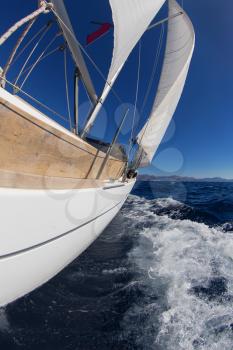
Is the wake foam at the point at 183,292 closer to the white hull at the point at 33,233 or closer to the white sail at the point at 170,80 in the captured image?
the white hull at the point at 33,233

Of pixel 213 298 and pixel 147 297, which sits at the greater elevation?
pixel 213 298

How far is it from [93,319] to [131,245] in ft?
7.64

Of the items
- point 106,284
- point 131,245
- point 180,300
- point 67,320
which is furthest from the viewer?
point 131,245

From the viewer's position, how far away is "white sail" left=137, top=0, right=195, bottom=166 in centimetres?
898

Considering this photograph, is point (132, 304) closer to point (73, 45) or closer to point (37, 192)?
point (37, 192)

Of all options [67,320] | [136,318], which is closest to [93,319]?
[67,320]

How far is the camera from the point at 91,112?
16.1ft

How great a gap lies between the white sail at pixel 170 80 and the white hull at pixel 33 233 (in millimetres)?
5409

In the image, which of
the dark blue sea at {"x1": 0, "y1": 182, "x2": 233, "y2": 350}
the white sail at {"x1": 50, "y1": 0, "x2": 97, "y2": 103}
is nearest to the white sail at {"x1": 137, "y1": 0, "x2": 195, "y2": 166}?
the white sail at {"x1": 50, "y1": 0, "x2": 97, "y2": 103}

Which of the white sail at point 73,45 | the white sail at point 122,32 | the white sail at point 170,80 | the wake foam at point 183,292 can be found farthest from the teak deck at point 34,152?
the white sail at point 170,80

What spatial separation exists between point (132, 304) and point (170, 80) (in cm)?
1020

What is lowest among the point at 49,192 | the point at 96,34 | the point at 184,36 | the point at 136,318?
the point at 136,318

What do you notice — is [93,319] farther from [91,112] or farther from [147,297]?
[91,112]

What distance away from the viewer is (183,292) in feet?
8.67
